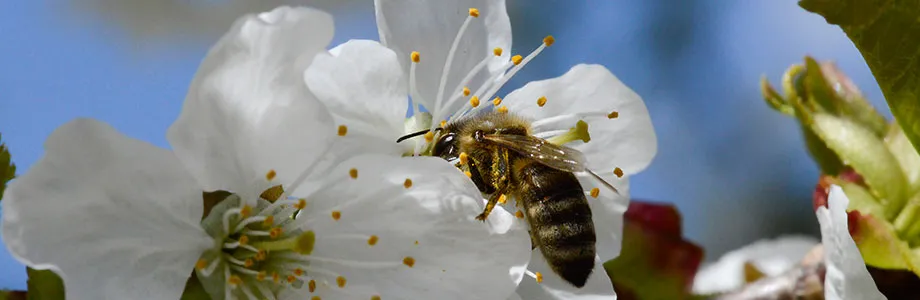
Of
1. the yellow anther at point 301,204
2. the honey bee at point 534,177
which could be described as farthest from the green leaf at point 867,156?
the yellow anther at point 301,204

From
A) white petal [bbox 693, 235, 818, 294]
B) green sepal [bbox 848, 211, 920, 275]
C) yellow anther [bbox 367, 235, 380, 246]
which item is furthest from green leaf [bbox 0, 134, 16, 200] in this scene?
white petal [bbox 693, 235, 818, 294]

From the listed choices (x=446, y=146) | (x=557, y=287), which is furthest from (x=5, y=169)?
(x=557, y=287)

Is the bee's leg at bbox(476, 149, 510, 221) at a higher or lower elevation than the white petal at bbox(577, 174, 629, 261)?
higher

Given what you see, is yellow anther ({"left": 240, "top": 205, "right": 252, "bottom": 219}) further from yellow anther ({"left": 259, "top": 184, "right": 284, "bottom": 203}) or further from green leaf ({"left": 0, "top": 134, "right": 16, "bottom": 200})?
green leaf ({"left": 0, "top": 134, "right": 16, "bottom": 200})

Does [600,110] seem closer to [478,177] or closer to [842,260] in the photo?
[478,177]

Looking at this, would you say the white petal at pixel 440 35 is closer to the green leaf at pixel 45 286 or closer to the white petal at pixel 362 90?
the white petal at pixel 362 90
